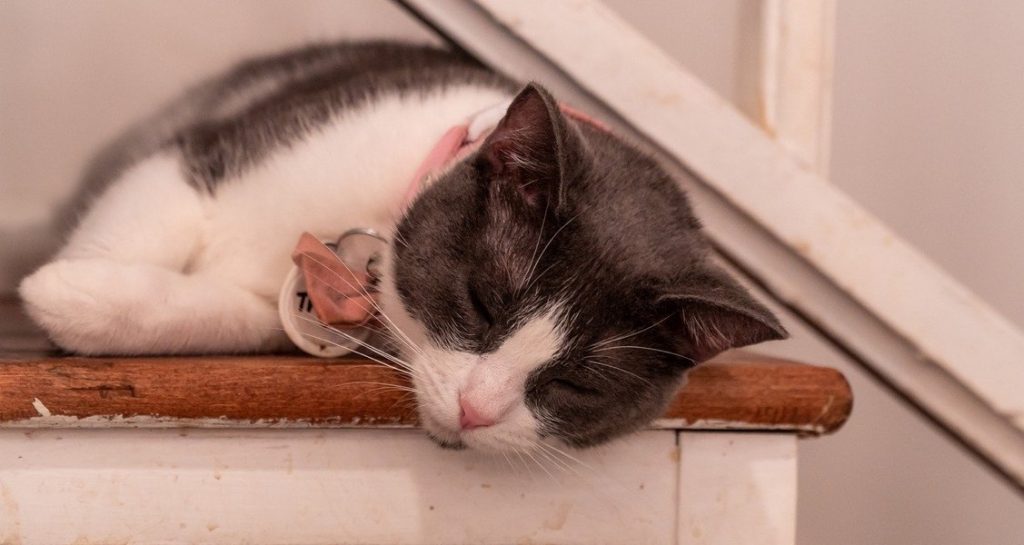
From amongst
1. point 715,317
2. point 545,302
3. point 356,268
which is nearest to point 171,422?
point 356,268

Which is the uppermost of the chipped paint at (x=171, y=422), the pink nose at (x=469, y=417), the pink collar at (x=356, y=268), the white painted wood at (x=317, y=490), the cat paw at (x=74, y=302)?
the pink collar at (x=356, y=268)

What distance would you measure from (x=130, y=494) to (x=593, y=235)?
1.93 feet

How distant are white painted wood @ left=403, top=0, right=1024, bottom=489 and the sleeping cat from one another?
17cm

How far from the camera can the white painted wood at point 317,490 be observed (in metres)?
0.83

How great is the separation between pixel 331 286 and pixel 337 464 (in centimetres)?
22

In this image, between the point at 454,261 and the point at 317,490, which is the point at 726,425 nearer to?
the point at 454,261

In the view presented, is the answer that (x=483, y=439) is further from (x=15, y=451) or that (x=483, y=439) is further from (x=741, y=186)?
(x=741, y=186)

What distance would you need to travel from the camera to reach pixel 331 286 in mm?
953

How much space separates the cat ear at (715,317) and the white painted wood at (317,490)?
0.12 m

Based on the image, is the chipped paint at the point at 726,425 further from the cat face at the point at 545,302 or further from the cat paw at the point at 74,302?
the cat paw at the point at 74,302

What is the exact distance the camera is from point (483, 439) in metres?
0.81

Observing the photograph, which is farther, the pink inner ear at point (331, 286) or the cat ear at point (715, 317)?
the pink inner ear at point (331, 286)

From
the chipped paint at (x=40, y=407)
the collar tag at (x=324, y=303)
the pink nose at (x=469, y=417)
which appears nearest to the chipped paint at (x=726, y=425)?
the pink nose at (x=469, y=417)

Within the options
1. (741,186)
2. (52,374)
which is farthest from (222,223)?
(741,186)
